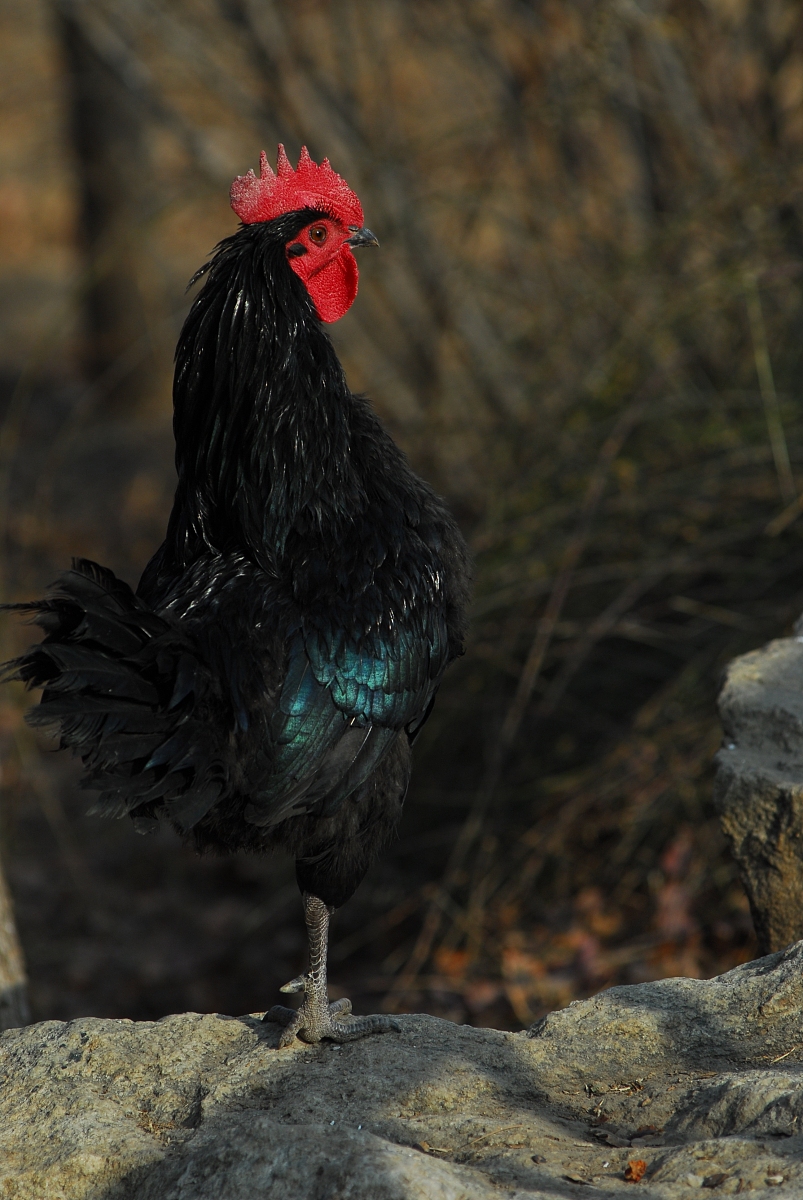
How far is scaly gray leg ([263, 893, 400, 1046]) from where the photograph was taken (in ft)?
10.6

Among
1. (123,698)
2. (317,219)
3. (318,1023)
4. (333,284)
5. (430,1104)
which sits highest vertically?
(317,219)

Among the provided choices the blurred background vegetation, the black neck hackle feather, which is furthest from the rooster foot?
the blurred background vegetation

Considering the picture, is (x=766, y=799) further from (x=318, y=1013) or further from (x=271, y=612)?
(x=271, y=612)

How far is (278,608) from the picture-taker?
3.14m

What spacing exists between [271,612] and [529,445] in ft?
11.6

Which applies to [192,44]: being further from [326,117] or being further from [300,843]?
[300,843]

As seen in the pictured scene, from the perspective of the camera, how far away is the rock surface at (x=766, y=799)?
353cm

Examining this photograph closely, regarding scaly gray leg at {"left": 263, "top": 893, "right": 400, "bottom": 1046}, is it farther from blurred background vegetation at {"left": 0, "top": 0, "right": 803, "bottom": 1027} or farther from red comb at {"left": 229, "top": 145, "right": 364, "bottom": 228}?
red comb at {"left": 229, "top": 145, "right": 364, "bottom": 228}

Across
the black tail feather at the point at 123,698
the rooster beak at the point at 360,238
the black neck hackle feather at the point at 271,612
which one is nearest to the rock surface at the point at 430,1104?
the black neck hackle feather at the point at 271,612

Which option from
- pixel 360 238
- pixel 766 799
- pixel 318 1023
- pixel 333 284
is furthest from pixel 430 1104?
pixel 360 238

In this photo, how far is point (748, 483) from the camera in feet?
18.1

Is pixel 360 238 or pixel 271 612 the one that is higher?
pixel 360 238

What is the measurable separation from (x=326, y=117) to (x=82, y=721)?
6.21 metres

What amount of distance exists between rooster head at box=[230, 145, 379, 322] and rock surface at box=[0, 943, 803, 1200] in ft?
6.83
